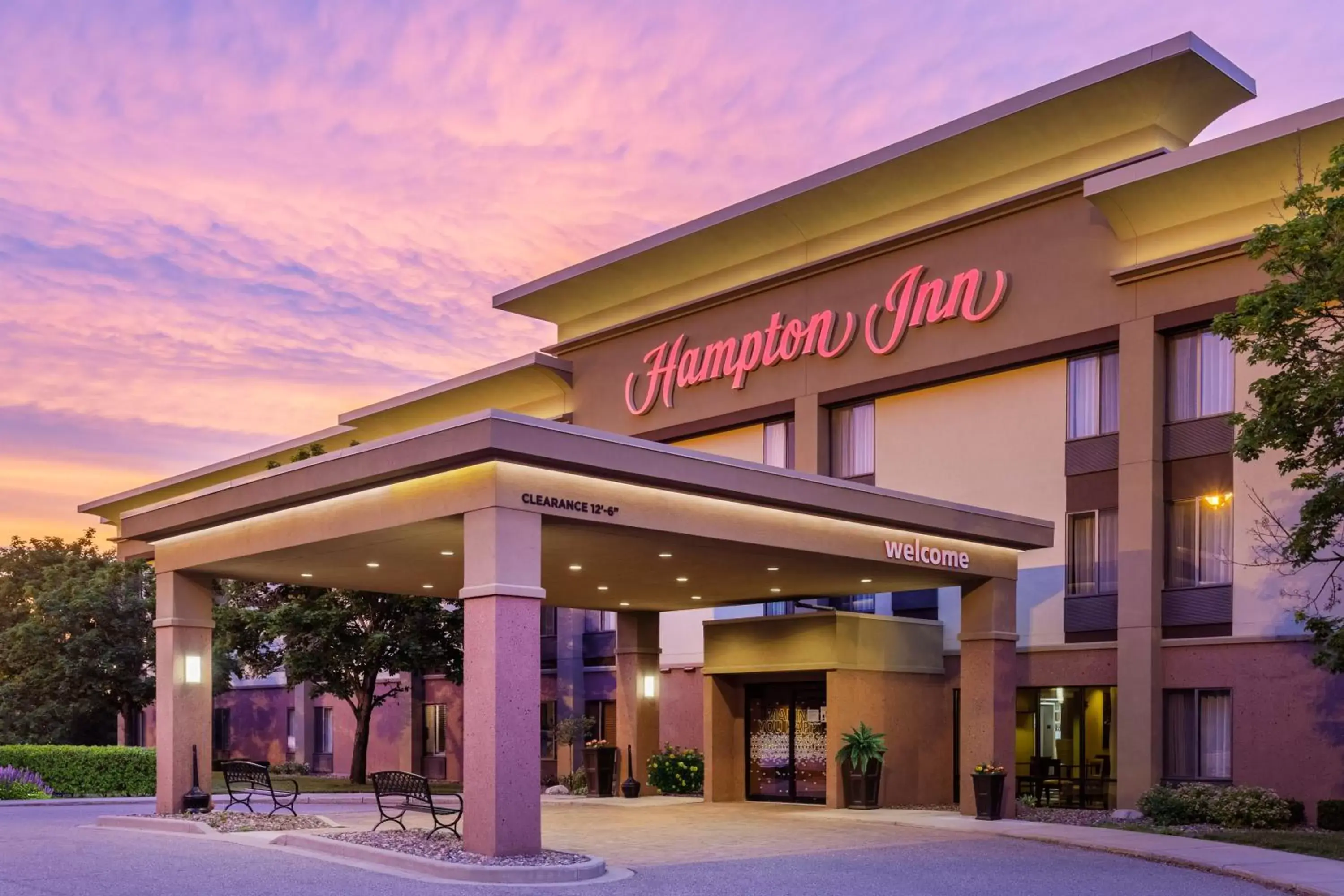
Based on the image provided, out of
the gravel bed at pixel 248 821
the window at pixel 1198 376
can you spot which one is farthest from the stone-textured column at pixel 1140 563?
the gravel bed at pixel 248 821

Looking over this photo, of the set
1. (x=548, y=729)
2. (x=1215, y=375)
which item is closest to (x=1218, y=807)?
(x=1215, y=375)

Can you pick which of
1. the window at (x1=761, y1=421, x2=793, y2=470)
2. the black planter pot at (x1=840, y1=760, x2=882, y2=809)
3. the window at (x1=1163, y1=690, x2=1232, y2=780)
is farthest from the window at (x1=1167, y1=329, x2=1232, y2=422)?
the window at (x1=761, y1=421, x2=793, y2=470)

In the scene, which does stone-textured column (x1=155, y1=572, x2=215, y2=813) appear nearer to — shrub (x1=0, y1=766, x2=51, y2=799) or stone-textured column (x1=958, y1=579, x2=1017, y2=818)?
shrub (x1=0, y1=766, x2=51, y2=799)

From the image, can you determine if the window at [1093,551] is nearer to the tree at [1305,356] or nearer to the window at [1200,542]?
the window at [1200,542]

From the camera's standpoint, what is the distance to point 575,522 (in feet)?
64.8

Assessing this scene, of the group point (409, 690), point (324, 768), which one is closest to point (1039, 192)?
point (409, 690)

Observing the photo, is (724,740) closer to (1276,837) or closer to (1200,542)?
(1200,542)

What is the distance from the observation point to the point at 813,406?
36156mm

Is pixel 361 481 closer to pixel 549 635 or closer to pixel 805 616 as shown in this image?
pixel 805 616

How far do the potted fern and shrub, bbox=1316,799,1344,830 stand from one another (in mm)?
8744

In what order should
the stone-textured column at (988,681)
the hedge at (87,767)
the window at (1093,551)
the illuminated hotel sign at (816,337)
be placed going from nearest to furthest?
the stone-textured column at (988,681) < the window at (1093,551) < the illuminated hotel sign at (816,337) < the hedge at (87,767)

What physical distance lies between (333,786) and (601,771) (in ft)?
34.0

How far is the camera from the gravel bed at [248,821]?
23.3 metres

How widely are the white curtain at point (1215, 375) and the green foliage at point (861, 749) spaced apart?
9717 mm
